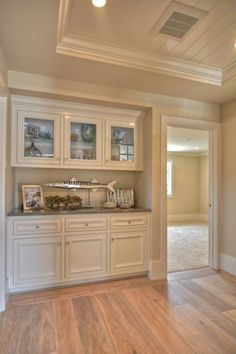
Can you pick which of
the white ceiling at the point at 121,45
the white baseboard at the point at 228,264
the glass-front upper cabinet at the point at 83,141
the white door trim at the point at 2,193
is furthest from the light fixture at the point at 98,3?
the white baseboard at the point at 228,264

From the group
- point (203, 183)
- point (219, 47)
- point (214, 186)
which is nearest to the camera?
point (219, 47)

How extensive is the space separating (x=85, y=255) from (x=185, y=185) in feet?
18.7

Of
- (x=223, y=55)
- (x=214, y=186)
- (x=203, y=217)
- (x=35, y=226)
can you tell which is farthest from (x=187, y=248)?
(x=203, y=217)

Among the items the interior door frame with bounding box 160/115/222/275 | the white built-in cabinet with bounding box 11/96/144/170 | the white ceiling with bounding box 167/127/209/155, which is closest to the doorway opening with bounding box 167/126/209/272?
the white ceiling with bounding box 167/127/209/155

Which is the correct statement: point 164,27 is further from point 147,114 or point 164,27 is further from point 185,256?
point 185,256

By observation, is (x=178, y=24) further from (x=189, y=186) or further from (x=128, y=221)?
(x=189, y=186)

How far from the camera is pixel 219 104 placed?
336 centimetres

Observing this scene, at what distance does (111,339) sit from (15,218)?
152 centimetres

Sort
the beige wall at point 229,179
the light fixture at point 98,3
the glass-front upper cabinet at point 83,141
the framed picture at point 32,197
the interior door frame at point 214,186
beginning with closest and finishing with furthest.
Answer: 1. the light fixture at point 98,3
2. the framed picture at point 32,197
3. the glass-front upper cabinet at point 83,141
4. the beige wall at point 229,179
5. the interior door frame at point 214,186

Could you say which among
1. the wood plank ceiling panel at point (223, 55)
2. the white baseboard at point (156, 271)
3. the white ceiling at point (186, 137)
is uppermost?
the wood plank ceiling panel at point (223, 55)

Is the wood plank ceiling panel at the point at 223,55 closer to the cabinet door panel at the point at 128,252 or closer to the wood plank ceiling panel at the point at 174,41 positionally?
the wood plank ceiling panel at the point at 174,41

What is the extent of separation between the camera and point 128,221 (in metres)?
2.92

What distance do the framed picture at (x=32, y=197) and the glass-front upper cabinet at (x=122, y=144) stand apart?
97 cm

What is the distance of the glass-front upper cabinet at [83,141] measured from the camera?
9.41ft
